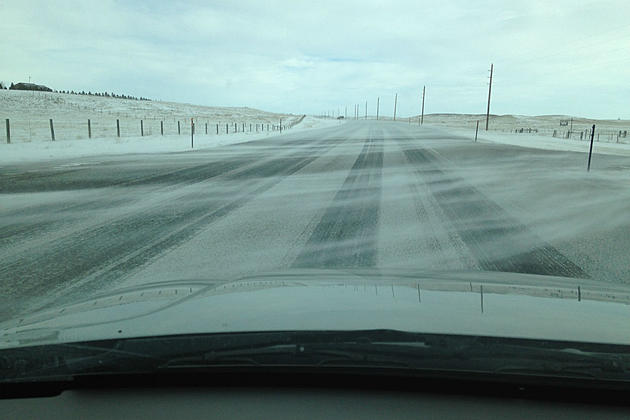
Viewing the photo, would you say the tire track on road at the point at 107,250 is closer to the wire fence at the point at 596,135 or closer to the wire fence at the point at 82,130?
the wire fence at the point at 82,130

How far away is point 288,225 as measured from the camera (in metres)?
7.78

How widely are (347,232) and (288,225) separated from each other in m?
0.99

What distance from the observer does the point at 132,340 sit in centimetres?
246

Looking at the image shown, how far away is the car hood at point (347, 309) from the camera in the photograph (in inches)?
101

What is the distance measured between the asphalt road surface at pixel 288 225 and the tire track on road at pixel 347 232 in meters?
0.02

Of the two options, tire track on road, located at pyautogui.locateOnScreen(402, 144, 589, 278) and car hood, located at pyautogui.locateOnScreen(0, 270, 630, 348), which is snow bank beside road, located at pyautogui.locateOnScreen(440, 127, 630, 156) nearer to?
tire track on road, located at pyautogui.locateOnScreen(402, 144, 589, 278)

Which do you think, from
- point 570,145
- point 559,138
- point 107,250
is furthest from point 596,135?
point 107,250

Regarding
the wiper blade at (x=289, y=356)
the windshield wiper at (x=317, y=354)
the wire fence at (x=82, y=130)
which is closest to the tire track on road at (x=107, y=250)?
the windshield wiper at (x=317, y=354)

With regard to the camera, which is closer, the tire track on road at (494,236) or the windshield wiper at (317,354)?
the windshield wiper at (317,354)

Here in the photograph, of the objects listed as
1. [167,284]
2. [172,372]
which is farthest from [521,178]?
[172,372]

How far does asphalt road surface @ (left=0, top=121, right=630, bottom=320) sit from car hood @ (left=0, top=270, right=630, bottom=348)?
149cm

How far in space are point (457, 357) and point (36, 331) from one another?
2031mm

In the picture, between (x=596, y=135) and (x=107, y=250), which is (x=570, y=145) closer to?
(x=596, y=135)

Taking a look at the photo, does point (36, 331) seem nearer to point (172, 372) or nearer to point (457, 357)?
point (172, 372)
